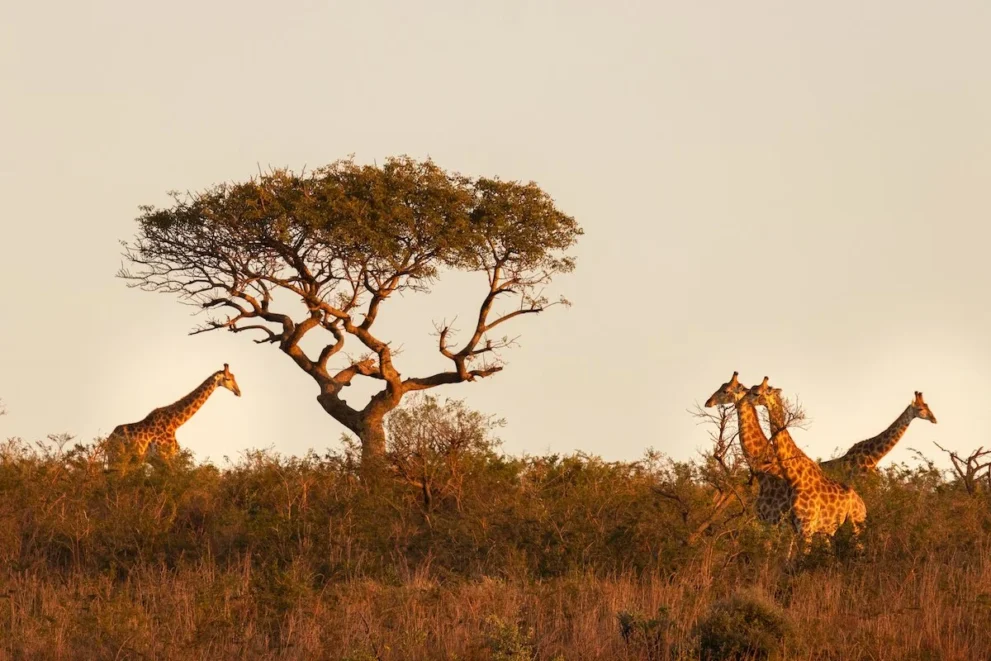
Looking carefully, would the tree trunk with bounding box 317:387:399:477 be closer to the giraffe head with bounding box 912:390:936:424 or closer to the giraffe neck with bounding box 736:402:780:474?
the giraffe neck with bounding box 736:402:780:474

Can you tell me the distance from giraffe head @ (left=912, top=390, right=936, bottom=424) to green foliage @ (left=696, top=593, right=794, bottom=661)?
16341 mm

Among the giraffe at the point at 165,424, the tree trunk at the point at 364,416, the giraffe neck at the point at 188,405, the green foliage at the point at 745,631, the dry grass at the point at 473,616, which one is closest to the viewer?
the green foliage at the point at 745,631

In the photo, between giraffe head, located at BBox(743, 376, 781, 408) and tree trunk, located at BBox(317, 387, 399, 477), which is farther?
tree trunk, located at BBox(317, 387, 399, 477)

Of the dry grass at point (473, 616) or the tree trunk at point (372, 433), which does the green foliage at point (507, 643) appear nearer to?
the dry grass at point (473, 616)

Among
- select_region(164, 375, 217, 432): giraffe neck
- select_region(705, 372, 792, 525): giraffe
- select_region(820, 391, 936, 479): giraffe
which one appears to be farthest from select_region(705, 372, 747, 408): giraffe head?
select_region(164, 375, 217, 432): giraffe neck

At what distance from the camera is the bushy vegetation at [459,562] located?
12320mm

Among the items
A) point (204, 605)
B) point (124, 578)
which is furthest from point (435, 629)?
point (124, 578)

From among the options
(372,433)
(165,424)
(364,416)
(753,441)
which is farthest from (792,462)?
(165,424)

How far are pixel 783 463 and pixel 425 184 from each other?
1146 centimetres

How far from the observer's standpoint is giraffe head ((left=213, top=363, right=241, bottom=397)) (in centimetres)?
2964

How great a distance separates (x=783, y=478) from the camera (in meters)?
17.6

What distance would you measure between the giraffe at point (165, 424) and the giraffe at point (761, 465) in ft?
40.2

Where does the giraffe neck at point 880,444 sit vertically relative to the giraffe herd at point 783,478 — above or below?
above

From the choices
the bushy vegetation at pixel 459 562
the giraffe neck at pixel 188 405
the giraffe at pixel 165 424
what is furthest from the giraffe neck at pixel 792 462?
the giraffe neck at pixel 188 405
